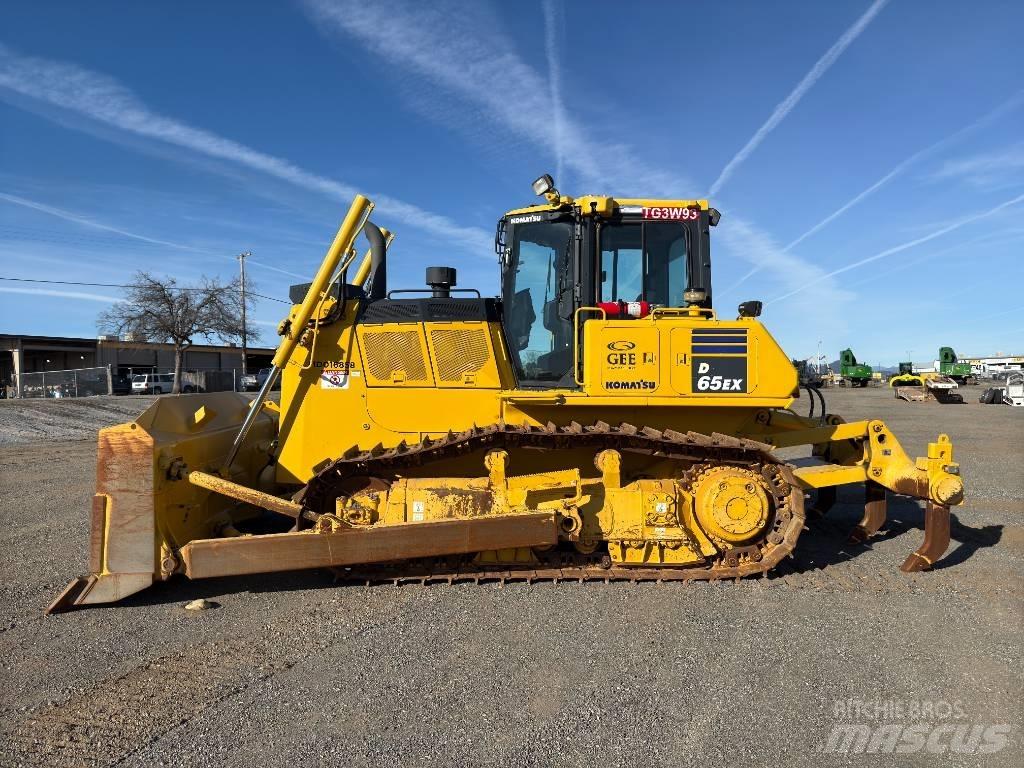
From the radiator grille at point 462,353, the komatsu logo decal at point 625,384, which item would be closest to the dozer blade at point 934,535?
the komatsu logo decal at point 625,384

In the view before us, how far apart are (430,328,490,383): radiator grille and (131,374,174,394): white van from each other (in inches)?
1354

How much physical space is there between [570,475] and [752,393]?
1576 millimetres

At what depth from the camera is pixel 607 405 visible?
204 inches

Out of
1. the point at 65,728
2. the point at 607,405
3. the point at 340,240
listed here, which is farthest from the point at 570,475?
the point at 65,728

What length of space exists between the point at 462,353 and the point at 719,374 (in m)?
2.09

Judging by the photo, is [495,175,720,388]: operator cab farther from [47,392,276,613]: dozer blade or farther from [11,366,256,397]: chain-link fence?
[11,366,256,397]: chain-link fence

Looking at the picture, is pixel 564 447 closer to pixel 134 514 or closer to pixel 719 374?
pixel 719 374

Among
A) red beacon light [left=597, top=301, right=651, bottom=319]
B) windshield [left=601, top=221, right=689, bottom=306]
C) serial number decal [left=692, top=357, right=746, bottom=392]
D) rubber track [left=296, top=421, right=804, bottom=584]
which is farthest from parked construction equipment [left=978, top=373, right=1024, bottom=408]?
red beacon light [left=597, top=301, right=651, bottom=319]

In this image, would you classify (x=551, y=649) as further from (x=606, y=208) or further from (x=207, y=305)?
(x=207, y=305)

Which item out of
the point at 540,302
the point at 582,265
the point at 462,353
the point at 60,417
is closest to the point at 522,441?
the point at 462,353

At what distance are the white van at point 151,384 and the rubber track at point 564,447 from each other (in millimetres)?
34281

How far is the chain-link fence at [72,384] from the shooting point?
2809cm

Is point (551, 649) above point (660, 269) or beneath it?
beneath

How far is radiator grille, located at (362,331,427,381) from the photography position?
17.9 feet
